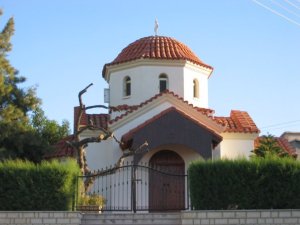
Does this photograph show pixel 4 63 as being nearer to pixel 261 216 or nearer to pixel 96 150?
pixel 96 150

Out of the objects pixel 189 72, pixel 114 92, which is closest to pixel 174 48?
pixel 189 72

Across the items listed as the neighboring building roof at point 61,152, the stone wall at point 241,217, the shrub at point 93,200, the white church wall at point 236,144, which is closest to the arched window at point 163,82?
the white church wall at point 236,144

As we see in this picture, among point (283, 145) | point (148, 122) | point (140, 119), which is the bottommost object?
point (283, 145)

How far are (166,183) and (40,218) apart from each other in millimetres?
6179

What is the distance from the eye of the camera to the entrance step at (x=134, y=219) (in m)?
16.1

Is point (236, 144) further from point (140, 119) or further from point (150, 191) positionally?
point (150, 191)

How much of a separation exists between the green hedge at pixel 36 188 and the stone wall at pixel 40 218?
0.30 m

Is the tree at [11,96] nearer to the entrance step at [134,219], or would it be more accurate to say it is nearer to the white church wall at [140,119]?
the white church wall at [140,119]

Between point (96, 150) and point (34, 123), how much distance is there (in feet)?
24.9

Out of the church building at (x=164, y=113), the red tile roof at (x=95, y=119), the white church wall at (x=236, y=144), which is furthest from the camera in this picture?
the red tile roof at (x=95, y=119)

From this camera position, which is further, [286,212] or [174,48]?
[174,48]

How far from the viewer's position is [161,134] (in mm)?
23266

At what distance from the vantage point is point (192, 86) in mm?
26891

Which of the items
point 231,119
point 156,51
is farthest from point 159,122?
point 231,119
